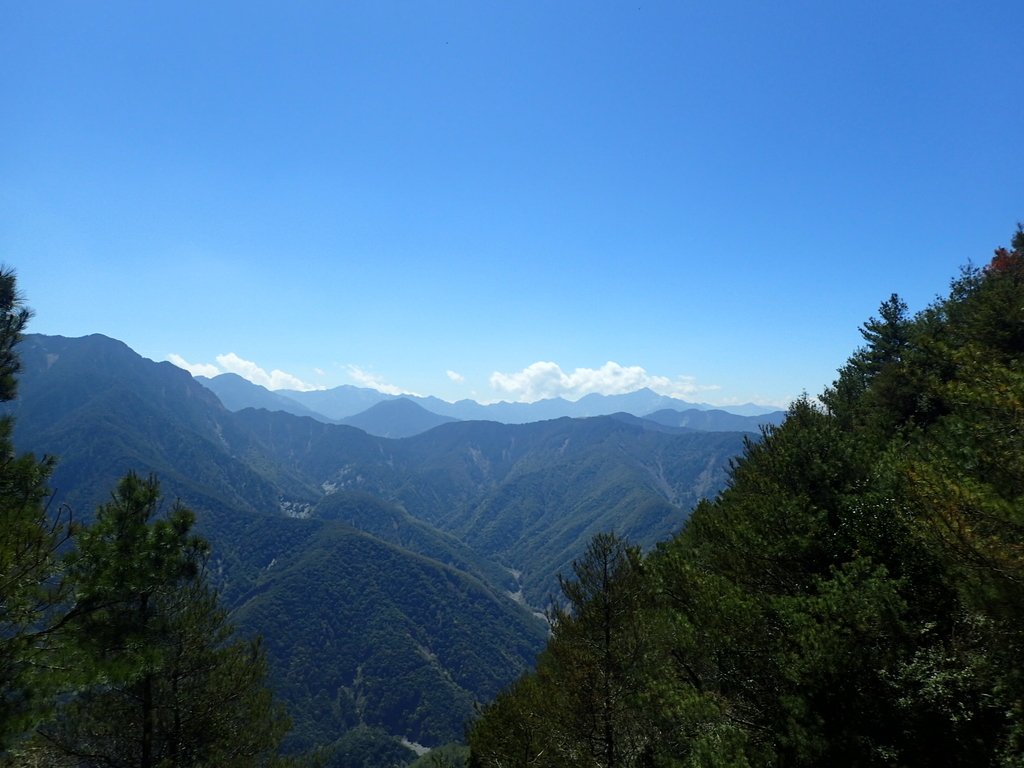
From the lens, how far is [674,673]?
13852mm

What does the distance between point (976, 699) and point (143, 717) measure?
20.6 m

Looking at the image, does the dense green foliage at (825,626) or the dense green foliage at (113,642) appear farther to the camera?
the dense green foliage at (825,626)

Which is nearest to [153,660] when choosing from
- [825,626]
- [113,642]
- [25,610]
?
[113,642]

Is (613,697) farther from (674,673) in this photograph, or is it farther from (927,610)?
(927,610)

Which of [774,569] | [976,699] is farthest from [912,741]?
[774,569]

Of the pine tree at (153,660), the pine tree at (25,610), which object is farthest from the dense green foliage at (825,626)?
the pine tree at (25,610)

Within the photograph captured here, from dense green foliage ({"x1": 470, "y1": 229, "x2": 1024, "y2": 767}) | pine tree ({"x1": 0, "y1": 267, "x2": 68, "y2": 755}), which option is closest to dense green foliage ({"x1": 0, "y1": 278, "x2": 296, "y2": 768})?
pine tree ({"x1": 0, "y1": 267, "x2": 68, "y2": 755})

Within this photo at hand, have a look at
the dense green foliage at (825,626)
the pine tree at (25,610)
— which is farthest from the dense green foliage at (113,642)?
the dense green foliage at (825,626)

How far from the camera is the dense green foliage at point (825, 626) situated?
28.8ft

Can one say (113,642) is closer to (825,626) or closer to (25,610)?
Answer: (25,610)

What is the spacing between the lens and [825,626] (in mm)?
10664

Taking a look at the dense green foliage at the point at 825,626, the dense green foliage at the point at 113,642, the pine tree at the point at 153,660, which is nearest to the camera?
the dense green foliage at the point at 113,642

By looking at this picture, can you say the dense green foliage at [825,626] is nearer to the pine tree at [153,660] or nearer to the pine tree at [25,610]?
the pine tree at [153,660]

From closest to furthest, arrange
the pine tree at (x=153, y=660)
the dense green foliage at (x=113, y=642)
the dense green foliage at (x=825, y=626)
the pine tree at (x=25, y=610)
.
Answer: the pine tree at (x=25, y=610)
the dense green foliage at (x=113, y=642)
the dense green foliage at (x=825, y=626)
the pine tree at (x=153, y=660)
